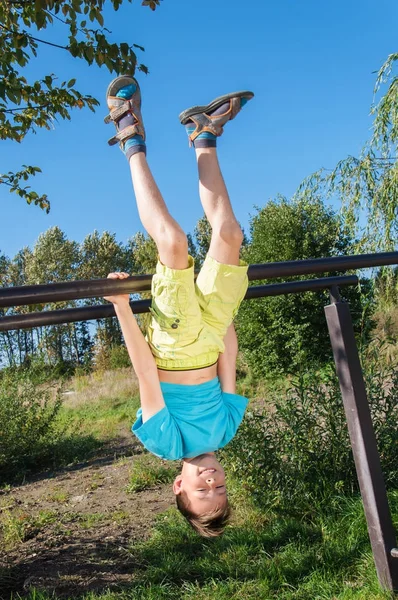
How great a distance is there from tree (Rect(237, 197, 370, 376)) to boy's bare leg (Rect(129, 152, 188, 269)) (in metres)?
9.26

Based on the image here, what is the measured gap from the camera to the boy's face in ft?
7.93

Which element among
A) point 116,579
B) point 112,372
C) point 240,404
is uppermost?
point 112,372

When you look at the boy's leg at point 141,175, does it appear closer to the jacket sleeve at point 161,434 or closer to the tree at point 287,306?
the jacket sleeve at point 161,434

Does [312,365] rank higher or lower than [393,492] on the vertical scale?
higher

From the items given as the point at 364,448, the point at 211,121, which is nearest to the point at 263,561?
the point at 364,448

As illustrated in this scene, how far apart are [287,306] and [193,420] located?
10448 millimetres

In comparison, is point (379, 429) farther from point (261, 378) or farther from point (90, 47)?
point (261, 378)

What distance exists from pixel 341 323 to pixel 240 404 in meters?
0.59

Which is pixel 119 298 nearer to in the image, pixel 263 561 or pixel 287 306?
pixel 263 561

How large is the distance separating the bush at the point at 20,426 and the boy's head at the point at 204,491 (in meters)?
4.52

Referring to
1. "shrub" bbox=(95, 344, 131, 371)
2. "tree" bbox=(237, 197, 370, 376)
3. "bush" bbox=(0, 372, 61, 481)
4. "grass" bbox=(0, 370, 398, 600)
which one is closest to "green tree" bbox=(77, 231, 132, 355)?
"shrub" bbox=(95, 344, 131, 371)

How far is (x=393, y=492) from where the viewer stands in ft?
10.5

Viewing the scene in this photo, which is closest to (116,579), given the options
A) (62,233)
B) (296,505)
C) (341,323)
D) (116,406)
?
(296,505)

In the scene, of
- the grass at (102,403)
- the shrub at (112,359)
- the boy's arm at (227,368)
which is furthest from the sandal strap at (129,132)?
the shrub at (112,359)
